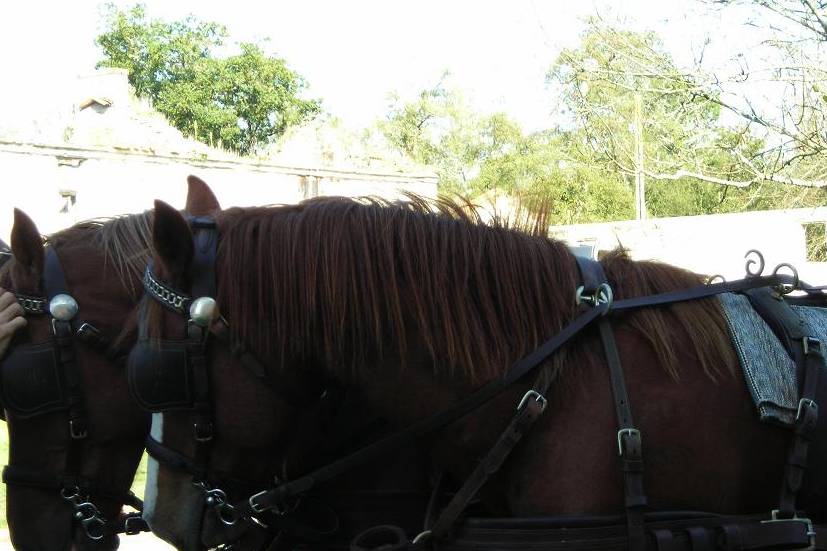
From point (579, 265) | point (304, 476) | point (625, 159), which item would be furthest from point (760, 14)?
point (304, 476)

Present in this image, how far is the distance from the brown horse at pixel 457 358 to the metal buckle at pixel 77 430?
0.43m

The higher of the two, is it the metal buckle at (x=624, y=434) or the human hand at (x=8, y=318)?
the human hand at (x=8, y=318)

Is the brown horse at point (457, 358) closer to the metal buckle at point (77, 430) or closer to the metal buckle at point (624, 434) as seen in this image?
the metal buckle at point (624, 434)

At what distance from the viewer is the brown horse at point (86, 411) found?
2.23 m

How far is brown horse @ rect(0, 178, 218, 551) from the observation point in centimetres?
223

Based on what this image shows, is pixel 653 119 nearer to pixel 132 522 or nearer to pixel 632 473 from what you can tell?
pixel 132 522

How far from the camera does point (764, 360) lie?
1.80 meters

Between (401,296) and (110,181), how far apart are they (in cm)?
915

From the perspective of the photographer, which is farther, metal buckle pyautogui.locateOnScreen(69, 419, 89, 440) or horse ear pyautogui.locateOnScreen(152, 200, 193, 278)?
metal buckle pyautogui.locateOnScreen(69, 419, 89, 440)

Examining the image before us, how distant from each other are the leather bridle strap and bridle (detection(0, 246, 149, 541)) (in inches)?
23.5

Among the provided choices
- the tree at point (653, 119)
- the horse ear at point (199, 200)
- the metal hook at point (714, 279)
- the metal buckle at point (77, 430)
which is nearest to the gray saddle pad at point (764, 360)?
the metal hook at point (714, 279)

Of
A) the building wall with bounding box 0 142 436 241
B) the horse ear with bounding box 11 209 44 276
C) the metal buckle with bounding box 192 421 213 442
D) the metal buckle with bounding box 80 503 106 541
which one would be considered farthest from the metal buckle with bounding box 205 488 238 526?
the building wall with bounding box 0 142 436 241

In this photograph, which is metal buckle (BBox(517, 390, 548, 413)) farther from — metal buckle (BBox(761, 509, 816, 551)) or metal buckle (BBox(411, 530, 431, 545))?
metal buckle (BBox(761, 509, 816, 551))

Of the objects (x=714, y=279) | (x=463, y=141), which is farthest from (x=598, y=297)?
(x=463, y=141)
